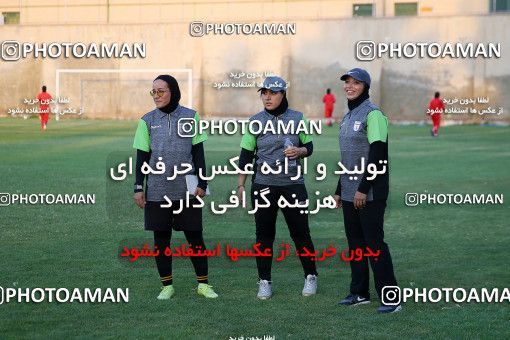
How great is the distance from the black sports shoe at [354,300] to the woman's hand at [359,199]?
0.91 metres

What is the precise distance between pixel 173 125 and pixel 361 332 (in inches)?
96.4

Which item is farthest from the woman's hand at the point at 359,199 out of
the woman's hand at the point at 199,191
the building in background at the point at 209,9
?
the building in background at the point at 209,9

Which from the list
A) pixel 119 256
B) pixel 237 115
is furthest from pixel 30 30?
pixel 119 256

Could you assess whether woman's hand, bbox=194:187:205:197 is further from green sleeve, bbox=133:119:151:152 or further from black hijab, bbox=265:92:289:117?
black hijab, bbox=265:92:289:117

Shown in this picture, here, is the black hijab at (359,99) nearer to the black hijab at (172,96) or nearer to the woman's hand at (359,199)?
the woman's hand at (359,199)

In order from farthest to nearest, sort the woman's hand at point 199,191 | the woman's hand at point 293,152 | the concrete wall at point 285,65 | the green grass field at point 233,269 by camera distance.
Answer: the concrete wall at point 285,65 → the woman's hand at point 199,191 → the woman's hand at point 293,152 → the green grass field at point 233,269

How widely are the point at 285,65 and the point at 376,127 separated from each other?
44.0m

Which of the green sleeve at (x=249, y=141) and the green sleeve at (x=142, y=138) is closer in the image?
the green sleeve at (x=142, y=138)

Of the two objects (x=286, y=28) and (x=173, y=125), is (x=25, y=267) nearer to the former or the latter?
(x=173, y=125)

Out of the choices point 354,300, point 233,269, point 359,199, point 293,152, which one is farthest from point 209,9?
point 359,199

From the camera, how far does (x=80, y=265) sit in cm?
1023

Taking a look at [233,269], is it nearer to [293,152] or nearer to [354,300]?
[354,300]

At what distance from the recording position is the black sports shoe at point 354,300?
8328 millimetres

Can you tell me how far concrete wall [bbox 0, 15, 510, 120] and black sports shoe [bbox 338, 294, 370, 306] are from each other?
41204 millimetres
